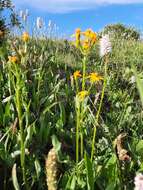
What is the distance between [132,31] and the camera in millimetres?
23594

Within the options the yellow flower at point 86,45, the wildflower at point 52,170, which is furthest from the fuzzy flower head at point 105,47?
the wildflower at point 52,170

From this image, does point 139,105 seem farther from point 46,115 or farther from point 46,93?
point 46,115

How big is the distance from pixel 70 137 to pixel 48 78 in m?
2.03

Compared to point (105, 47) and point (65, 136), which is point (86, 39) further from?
point (65, 136)

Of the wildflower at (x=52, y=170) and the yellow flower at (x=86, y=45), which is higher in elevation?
the yellow flower at (x=86, y=45)

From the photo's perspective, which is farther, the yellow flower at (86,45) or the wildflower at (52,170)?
the yellow flower at (86,45)

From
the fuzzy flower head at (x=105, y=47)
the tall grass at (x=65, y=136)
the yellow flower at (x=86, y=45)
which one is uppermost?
the yellow flower at (x=86, y=45)

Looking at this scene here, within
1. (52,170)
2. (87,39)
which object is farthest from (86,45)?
(52,170)

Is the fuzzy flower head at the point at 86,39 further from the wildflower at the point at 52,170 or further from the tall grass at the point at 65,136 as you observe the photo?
the wildflower at the point at 52,170

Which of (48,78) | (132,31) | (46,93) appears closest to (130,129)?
(46,93)

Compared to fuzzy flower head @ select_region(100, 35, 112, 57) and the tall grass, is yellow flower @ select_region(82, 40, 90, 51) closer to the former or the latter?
the tall grass

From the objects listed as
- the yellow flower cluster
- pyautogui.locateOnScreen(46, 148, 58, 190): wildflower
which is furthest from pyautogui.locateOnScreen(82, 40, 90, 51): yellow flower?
pyautogui.locateOnScreen(46, 148, 58, 190): wildflower

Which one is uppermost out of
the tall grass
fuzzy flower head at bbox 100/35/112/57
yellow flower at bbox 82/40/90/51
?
yellow flower at bbox 82/40/90/51

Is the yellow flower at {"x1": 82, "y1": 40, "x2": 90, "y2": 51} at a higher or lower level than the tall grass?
higher
